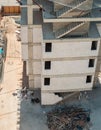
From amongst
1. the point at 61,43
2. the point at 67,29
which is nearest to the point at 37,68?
the point at 61,43

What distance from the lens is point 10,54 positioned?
53844 mm

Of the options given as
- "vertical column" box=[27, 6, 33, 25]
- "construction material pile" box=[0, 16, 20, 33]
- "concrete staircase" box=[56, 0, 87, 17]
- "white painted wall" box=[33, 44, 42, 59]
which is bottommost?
"white painted wall" box=[33, 44, 42, 59]

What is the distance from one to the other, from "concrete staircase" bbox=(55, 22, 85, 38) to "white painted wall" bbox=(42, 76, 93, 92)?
20.2 feet

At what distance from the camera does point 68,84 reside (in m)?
43.5

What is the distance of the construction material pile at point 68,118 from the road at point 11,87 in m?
4.61

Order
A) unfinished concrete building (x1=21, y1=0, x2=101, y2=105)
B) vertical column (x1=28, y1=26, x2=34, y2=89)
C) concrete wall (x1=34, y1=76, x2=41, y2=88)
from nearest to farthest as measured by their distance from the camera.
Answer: unfinished concrete building (x1=21, y1=0, x2=101, y2=105) → vertical column (x1=28, y1=26, x2=34, y2=89) → concrete wall (x1=34, y1=76, x2=41, y2=88)

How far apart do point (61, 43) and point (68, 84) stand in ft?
21.2

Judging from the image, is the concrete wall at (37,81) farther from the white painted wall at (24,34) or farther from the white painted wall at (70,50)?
the white painted wall at (70,50)

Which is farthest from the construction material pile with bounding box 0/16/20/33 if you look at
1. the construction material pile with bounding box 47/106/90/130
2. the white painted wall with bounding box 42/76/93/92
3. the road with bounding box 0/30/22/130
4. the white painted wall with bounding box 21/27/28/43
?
the construction material pile with bounding box 47/106/90/130

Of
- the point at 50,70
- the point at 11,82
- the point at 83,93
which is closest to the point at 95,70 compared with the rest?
the point at 83,93

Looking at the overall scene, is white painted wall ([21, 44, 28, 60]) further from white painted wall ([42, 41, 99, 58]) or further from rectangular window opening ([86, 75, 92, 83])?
rectangular window opening ([86, 75, 92, 83])

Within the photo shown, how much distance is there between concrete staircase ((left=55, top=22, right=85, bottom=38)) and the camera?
39.2m

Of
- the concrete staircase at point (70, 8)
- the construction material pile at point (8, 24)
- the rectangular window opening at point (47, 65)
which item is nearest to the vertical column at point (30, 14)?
the concrete staircase at point (70, 8)

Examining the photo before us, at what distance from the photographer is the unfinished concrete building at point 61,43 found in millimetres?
38531
